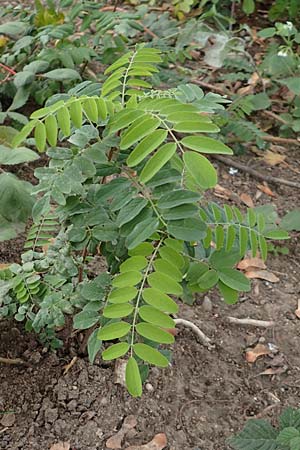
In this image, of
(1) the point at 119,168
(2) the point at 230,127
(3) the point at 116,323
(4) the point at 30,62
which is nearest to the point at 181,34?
(2) the point at 230,127

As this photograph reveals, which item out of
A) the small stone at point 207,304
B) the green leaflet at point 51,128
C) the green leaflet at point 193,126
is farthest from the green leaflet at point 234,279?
the small stone at point 207,304

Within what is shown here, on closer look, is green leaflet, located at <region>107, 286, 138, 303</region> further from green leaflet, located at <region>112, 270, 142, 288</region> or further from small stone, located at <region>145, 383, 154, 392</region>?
small stone, located at <region>145, 383, 154, 392</region>

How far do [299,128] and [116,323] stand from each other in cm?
208

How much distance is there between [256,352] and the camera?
2391mm

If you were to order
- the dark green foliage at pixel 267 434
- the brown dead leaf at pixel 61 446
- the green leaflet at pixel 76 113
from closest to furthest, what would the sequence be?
the green leaflet at pixel 76 113 < the dark green foliage at pixel 267 434 < the brown dead leaf at pixel 61 446

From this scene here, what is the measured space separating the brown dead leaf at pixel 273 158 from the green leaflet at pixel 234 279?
1744 millimetres

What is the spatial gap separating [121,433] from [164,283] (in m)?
0.75

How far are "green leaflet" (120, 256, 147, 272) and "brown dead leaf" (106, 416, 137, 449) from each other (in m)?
0.71

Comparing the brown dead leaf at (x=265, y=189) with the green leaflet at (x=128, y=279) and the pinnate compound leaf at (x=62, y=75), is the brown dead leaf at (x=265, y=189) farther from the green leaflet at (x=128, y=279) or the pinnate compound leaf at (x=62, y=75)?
the green leaflet at (x=128, y=279)

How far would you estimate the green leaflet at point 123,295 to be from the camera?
60.6 inches

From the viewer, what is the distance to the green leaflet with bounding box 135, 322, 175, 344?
4.90 ft

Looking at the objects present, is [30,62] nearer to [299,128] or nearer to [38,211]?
[299,128]

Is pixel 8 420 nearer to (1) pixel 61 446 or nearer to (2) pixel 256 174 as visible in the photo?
(1) pixel 61 446

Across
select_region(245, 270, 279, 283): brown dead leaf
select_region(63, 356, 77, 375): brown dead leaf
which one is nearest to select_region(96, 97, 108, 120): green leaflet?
select_region(63, 356, 77, 375): brown dead leaf
